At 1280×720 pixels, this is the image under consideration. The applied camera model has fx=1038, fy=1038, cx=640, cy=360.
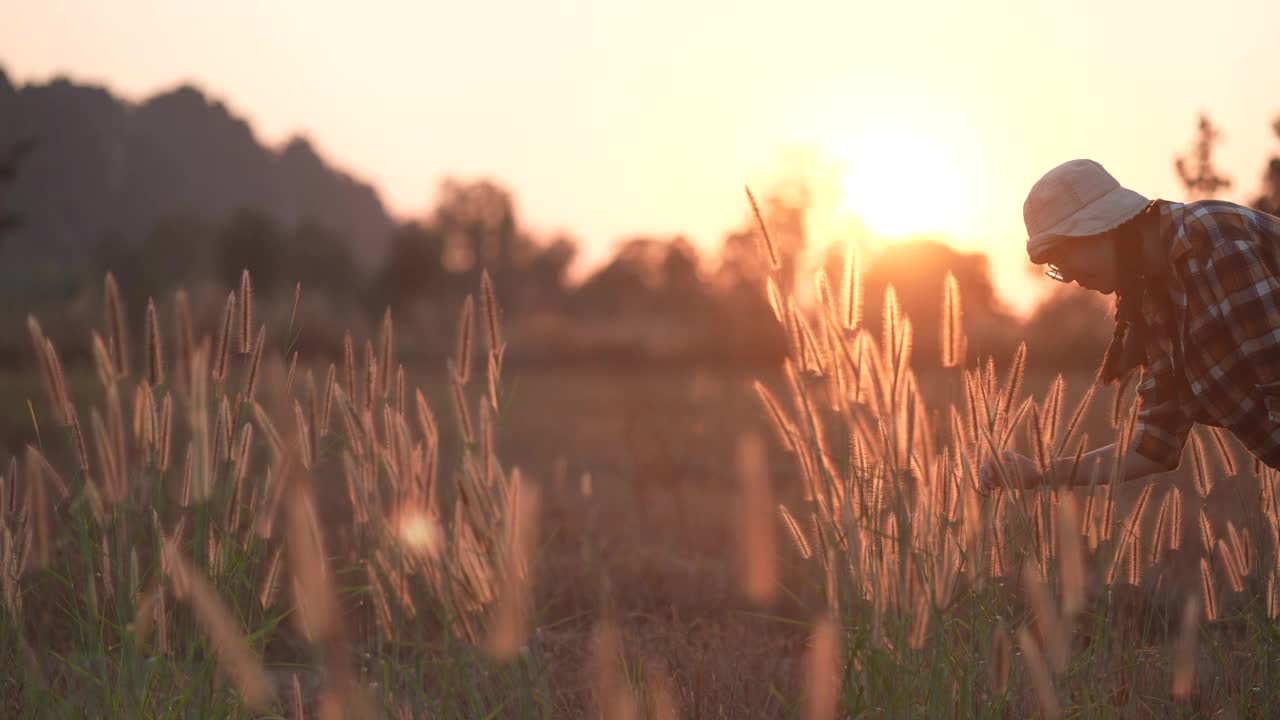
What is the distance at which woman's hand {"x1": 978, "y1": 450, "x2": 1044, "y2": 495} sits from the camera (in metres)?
2.33

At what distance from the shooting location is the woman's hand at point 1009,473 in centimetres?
233

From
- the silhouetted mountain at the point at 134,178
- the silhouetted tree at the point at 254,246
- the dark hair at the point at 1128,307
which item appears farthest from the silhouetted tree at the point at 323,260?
the dark hair at the point at 1128,307

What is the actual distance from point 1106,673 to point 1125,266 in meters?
0.98

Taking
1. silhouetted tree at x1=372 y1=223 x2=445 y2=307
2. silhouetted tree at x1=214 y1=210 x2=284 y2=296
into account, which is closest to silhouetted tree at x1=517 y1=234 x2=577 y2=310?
silhouetted tree at x1=372 y1=223 x2=445 y2=307

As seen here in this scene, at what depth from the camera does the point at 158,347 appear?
239 cm

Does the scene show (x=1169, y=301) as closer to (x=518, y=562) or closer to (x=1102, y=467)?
(x=1102, y=467)

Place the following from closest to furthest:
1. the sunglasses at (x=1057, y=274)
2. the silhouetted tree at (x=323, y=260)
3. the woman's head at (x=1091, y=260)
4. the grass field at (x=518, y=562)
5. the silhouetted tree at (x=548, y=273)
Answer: the grass field at (x=518, y=562)
the woman's head at (x=1091, y=260)
the sunglasses at (x=1057, y=274)
the silhouetted tree at (x=323, y=260)
the silhouetted tree at (x=548, y=273)

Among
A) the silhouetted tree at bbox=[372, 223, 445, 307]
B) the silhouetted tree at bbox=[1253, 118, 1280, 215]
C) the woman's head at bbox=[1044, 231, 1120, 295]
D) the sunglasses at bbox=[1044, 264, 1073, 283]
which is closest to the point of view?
the woman's head at bbox=[1044, 231, 1120, 295]

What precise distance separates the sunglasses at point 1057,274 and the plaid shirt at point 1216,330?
0.21 meters

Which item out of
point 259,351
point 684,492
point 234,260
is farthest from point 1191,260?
point 234,260

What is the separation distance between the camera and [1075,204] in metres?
2.53

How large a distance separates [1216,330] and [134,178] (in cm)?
9421

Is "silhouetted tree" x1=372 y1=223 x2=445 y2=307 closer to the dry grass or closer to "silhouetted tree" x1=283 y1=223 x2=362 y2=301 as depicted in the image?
"silhouetted tree" x1=283 y1=223 x2=362 y2=301

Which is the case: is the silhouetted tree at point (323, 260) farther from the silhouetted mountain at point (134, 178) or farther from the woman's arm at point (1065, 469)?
the woman's arm at point (1065, 469)
